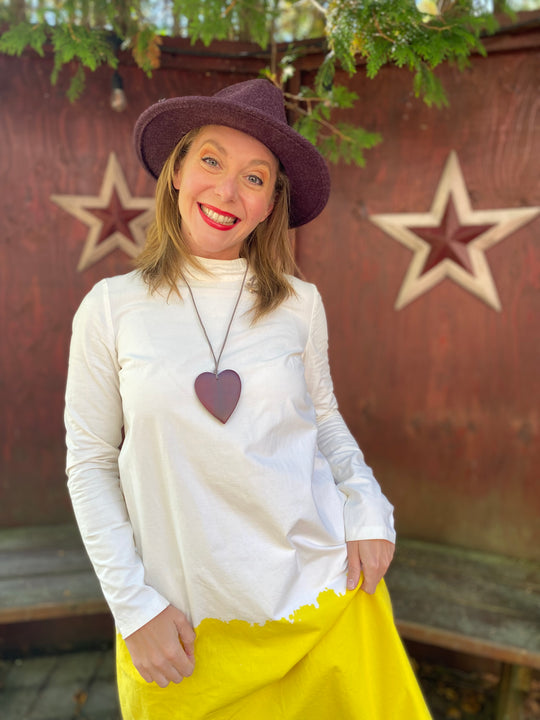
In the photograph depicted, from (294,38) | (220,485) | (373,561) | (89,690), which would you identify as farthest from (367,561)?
(294,38)

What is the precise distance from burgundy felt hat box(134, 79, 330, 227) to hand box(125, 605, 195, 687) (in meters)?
1.29

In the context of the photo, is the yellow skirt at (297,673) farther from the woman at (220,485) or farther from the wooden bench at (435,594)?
the wooden bench at (435,594)

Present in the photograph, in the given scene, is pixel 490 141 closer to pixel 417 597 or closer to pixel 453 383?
pixel 453 383

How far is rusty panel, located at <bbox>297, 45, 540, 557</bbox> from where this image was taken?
288cm

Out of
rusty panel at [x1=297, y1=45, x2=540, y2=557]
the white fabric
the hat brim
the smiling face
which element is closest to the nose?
the smiling face

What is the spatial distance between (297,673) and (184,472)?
645mm

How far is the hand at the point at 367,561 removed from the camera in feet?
5.27

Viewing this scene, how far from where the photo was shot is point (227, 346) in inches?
61.7

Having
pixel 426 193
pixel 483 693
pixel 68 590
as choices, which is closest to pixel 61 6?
pixel 426 193

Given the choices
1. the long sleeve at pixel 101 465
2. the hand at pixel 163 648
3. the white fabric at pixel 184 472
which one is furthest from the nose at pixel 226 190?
the hand at pixel 163 648

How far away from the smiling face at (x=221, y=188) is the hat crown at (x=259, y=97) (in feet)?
0.28

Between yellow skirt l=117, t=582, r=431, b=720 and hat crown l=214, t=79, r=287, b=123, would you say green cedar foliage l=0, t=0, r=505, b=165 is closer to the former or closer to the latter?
hat crown l=214, t=79, r=287, b=123

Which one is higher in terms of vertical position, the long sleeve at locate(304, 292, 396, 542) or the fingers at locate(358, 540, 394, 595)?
the long sleeve at locate(304, 292, 396, 542)

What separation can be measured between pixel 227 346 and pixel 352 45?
1417mm
